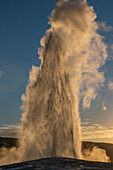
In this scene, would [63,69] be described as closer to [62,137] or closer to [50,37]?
[50,37]

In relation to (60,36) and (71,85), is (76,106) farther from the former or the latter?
(60,36)

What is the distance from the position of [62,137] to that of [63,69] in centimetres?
757

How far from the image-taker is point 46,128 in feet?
63.9

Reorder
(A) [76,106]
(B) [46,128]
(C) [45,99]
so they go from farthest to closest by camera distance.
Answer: (A) [76,106] → (C) [45,99] → (B) [46,128]

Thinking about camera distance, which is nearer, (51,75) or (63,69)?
(51,75)

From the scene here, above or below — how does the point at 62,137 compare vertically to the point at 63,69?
below

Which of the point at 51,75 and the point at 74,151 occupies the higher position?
the point at 51,75

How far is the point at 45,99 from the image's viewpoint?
21.0m

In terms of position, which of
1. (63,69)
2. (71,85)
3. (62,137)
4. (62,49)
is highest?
(62,49)

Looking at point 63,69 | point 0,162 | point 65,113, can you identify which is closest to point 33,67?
point 63,69

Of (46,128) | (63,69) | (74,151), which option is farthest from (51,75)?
(74,151)

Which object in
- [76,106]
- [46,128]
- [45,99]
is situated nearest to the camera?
[46,128]

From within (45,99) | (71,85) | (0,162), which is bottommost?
(0,162)

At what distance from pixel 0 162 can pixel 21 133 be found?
3.18 metres
